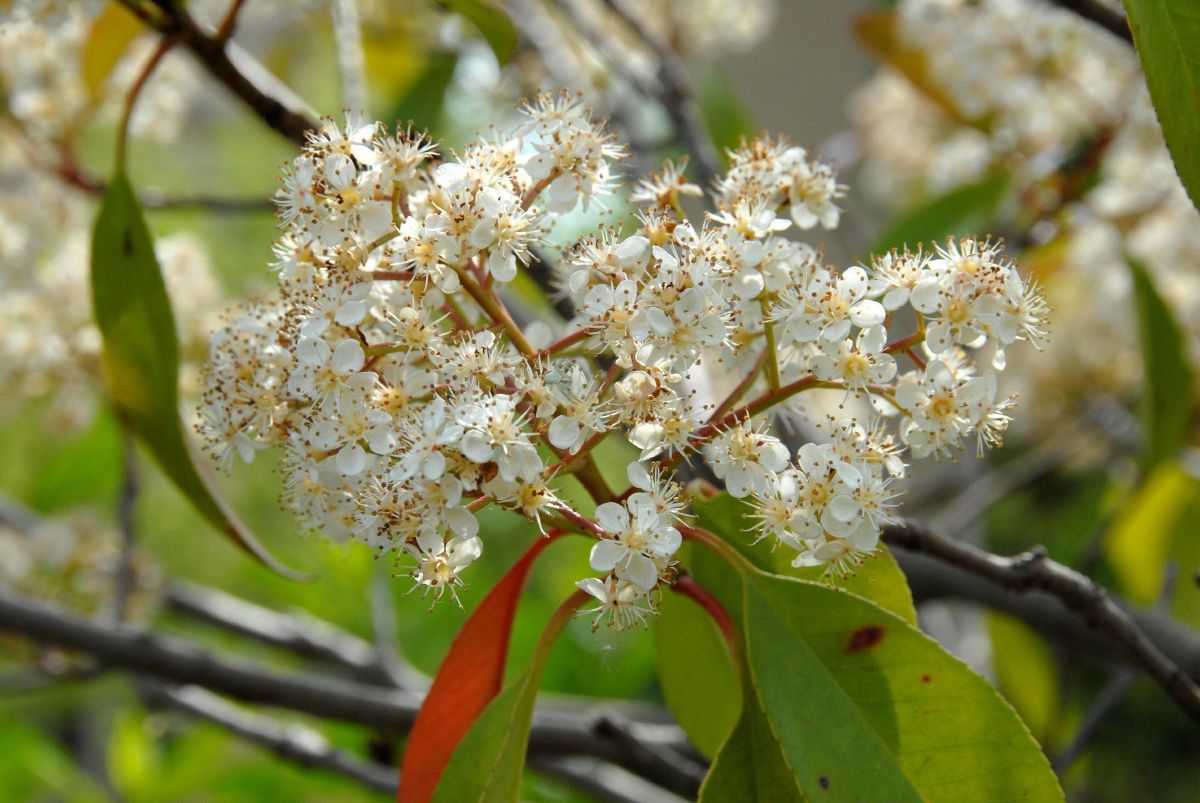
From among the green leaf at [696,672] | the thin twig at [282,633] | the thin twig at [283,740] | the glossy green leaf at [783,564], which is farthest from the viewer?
the thin twig at [282,633]

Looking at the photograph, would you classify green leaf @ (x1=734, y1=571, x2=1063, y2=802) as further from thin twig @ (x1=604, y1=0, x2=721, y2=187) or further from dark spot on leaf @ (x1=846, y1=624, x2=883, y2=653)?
thin twig @ (x1=604, y1=0, x2=721, y2=187)

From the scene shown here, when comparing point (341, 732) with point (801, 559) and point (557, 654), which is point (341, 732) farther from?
point (801, 559)

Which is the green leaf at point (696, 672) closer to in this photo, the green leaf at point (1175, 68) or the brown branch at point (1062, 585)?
the brown branch at point (1062, 585)

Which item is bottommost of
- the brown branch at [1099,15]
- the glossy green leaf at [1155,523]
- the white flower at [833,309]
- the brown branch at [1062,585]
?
the brown branch at [1062,585]

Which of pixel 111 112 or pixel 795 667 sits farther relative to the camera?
pixel 111 112

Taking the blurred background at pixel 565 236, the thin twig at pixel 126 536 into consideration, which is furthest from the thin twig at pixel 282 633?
the thin twig at pixel 126 536

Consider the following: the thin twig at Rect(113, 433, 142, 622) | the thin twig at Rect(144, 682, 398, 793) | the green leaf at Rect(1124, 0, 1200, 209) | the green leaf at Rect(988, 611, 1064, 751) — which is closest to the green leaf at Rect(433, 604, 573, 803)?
the green leaf at Rect(1124, 0, 1200, 209)

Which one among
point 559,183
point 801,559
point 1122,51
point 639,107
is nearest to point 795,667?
point 801,559
